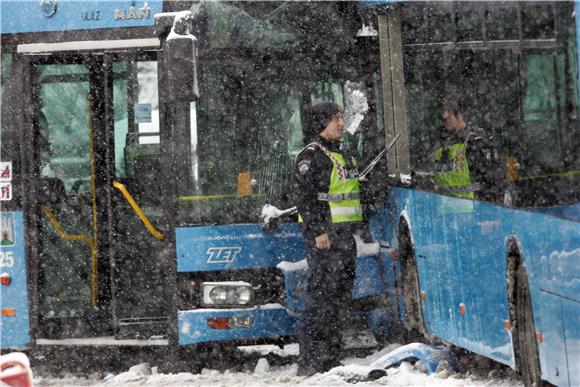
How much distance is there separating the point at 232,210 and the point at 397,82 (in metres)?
1.57

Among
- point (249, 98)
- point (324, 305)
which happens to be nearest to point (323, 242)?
point (324, 305)

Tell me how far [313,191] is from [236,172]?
69 centimetres

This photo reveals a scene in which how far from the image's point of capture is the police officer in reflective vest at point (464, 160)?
7809mm

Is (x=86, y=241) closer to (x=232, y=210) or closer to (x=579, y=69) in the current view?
(x=232, y=210)

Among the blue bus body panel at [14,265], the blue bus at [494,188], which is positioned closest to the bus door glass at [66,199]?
the blue bus body panel at [14,265]

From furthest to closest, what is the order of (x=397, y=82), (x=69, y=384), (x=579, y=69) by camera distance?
1. (x=69, y=384)
2. (x=397, y=82)
3. (x=579, y=69)

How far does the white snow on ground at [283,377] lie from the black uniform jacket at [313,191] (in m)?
0.98

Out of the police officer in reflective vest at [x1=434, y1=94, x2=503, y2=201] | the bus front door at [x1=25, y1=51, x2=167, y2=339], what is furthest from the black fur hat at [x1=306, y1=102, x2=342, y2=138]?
the bus front door at [x1=25, y1=51, x2=167, y2=339]

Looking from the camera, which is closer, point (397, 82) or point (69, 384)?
point (397, 82)

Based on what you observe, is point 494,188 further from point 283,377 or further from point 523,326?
point 283,377

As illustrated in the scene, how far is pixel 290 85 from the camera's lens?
33.7ft

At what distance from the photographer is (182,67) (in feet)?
31.2

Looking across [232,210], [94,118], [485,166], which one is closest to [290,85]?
[232,210]

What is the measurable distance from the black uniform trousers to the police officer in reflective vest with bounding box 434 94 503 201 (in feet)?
4.03
